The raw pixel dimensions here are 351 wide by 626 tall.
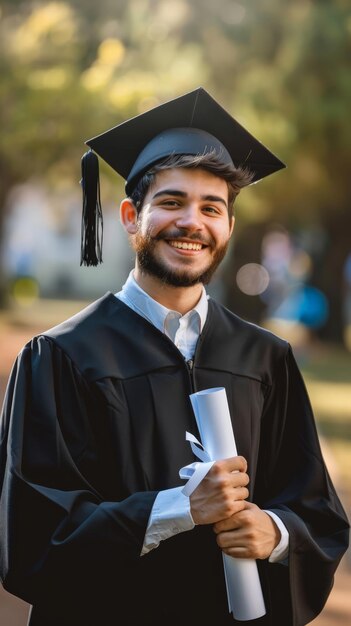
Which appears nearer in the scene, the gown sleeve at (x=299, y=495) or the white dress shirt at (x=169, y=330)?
the white dress shirt at (x=169, y=330)

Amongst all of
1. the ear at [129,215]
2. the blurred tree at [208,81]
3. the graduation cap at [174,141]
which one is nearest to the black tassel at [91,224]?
the graduation cap at [174,141]

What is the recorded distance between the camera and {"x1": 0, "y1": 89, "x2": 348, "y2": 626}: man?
8.70ft

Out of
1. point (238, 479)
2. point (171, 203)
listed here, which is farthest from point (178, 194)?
point (238, 479)

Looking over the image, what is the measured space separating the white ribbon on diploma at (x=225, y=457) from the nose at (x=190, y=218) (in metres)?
0.45

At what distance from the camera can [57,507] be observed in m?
2.65

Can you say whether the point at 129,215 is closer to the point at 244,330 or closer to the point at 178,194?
the point at 178,194

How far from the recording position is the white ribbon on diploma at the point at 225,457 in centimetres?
262

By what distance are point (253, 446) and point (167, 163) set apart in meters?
0.78

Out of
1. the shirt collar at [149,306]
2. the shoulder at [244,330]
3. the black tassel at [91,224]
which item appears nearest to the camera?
the shirt collar at [149,306]

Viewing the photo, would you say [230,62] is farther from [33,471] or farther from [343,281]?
[33,471]

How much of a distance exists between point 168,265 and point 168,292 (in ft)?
0.29

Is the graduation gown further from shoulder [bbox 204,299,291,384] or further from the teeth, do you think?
the teeth

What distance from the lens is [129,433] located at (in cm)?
277

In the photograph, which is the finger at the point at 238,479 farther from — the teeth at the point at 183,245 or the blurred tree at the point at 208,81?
the blurred tree at the point at 208,81
